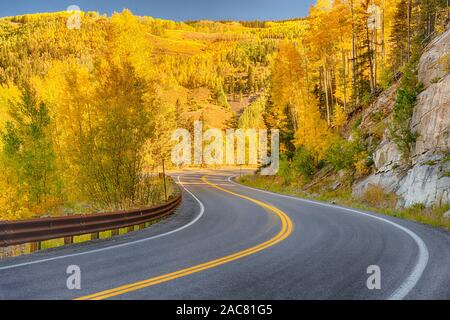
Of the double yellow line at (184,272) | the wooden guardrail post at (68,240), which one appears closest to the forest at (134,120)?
the wooden guardrail post at (68,240)

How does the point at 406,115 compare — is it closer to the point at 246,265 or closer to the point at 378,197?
the point at 378,197

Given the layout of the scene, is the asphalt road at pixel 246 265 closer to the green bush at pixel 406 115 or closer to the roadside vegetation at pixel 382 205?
the roadside vegetation at pixel 382 205

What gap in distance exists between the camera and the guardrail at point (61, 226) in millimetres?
8875

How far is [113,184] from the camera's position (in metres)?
17.3

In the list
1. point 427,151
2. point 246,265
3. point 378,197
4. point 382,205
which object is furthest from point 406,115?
point 246,265

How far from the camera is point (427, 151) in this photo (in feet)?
61.7

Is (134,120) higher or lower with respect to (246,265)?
higher

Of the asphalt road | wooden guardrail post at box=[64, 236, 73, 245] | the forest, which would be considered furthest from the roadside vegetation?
wooden guardrail post at box=[64, 236, 73, 245]

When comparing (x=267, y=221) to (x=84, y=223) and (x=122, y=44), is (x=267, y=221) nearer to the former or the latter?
(x=84, y=223)

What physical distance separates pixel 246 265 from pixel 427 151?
48.5 ft

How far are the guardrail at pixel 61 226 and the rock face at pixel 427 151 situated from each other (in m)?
11.9

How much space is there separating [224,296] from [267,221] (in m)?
9.35

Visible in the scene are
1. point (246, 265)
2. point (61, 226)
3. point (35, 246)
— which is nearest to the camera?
point (246, 265)

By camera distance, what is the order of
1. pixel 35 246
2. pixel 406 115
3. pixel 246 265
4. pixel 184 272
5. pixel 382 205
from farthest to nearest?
pixel 406 115
pixel 382 205
pixel 35 246
pixel 246 265
pixel 184 272
